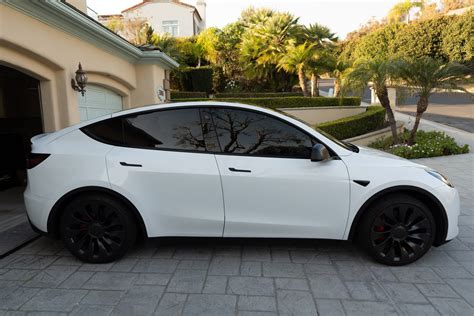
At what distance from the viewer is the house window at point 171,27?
37406 mm

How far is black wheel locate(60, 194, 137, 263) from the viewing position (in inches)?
133

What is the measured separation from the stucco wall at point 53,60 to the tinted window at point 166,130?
254 cm

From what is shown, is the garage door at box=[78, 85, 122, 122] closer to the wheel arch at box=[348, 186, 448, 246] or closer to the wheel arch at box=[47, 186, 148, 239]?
the wheel arch at box=[47, 186, 148, 239]

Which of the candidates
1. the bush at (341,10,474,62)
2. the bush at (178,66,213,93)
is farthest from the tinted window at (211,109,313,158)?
the bush at (341,10,474,62)

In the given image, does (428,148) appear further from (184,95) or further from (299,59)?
(184,95)

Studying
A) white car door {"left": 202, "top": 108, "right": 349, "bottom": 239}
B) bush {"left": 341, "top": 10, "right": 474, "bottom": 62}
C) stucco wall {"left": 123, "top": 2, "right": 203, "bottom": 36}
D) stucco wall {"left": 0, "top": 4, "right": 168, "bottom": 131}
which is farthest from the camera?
stucco wall {"left": 123, "top": 2, "right": 203, "bottom": 36}

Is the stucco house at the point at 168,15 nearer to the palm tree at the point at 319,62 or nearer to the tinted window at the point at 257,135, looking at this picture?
the palm tree at the point at 319,62

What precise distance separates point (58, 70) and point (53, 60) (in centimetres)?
33

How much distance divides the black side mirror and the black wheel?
1.82 metres

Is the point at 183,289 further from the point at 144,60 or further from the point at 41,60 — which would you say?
the point at 144,60

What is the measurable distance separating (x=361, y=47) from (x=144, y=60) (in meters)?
28.0

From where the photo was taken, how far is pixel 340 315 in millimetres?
2613

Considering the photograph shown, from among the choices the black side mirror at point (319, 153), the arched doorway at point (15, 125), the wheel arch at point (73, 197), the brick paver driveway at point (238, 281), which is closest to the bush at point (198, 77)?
the arched doorway at point (15, 125)

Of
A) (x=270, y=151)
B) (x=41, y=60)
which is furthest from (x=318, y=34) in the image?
(x=270, y=151)
